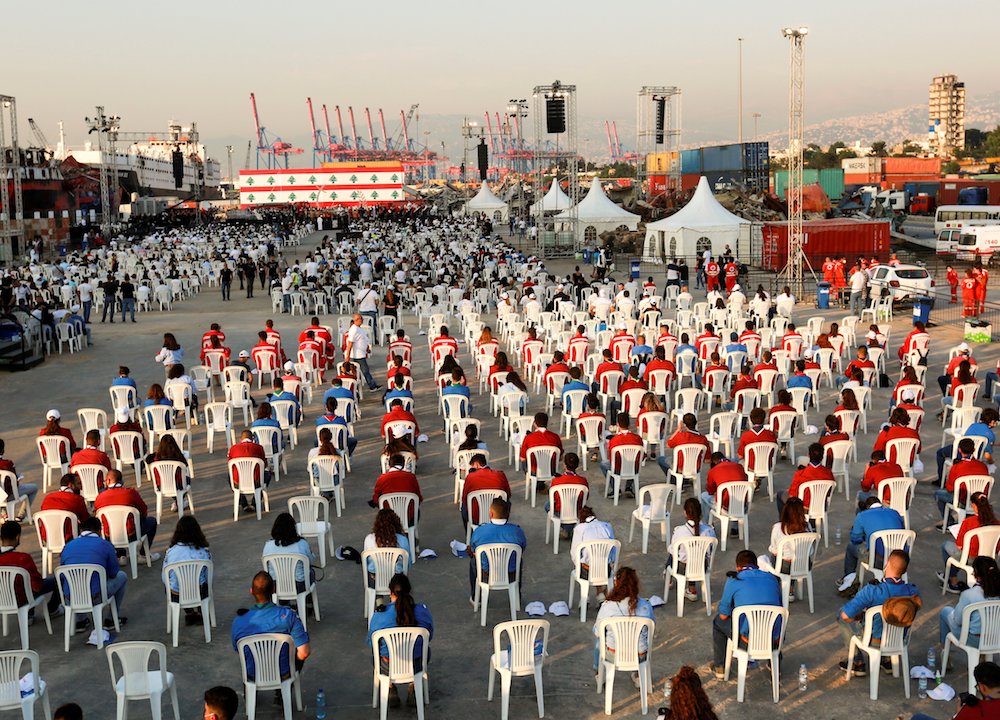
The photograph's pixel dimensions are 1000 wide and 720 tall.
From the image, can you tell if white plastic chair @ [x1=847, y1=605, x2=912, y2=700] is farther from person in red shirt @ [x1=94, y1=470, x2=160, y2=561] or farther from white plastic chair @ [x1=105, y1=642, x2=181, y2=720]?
person in red shirt @ [x1=94, y1=470, x2=160, y2=561]

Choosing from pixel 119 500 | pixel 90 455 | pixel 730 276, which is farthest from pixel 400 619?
pixel 730 276

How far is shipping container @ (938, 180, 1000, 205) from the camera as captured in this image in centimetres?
6769

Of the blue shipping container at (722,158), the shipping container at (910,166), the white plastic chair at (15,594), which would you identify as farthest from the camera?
the shipping container at (910,166)

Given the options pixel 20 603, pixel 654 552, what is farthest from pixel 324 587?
pixel 654 552

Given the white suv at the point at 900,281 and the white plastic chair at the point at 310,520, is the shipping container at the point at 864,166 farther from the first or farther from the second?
the white plastic chair at the point at 310,520

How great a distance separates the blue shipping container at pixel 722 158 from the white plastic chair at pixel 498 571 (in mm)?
60367

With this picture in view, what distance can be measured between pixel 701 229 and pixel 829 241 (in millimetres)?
4448

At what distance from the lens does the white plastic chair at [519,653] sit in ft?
22.4

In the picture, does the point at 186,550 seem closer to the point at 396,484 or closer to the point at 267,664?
the point at 267,664

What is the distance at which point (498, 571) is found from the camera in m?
8.38

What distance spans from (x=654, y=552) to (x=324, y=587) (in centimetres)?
321

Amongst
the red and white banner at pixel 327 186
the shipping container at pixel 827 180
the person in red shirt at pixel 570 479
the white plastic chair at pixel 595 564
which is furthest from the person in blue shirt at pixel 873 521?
the red and white banner at pixel 327 186

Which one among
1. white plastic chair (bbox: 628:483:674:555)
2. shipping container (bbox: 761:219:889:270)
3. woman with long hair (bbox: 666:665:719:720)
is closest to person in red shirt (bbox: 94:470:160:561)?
white plastic chair (bbox: 628:483:674:555)

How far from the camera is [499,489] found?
9.88 m
